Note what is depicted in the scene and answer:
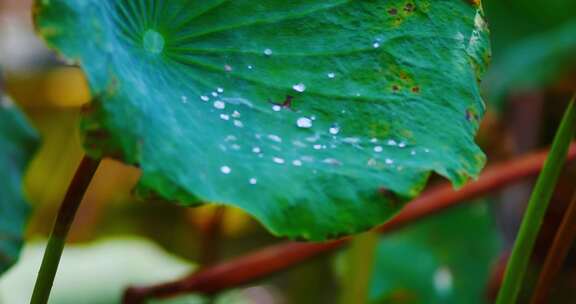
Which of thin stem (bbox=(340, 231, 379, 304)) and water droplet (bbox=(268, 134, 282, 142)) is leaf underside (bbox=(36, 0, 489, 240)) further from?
thin stem (bbox=(340, 231, 379, 304))

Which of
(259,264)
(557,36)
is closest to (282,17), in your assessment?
(259,264)

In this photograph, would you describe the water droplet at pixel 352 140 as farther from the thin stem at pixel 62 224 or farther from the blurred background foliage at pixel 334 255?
the blurred background foliage at pixel 334 255

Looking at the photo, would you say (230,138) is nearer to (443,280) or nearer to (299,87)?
(299,87)

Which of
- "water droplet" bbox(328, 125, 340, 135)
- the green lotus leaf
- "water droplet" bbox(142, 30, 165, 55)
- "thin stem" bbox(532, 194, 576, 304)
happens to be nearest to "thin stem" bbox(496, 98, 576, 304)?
"thin stem" bbox(532, 194, 576, 304)

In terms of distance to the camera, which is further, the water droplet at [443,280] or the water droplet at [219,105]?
the water droplet at [443,280]

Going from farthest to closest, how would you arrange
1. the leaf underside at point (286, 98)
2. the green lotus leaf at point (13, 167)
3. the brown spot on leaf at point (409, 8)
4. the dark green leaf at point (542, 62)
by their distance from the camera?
the dark green leaf at point (542, 62) < the green lotus leaf at point (13, 167) < the brown spot on leaf at point (409, 8) < the leaf underside at point (286, 98)

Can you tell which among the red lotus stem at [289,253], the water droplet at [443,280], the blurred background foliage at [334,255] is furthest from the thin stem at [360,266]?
the water droplet at [443,280]
